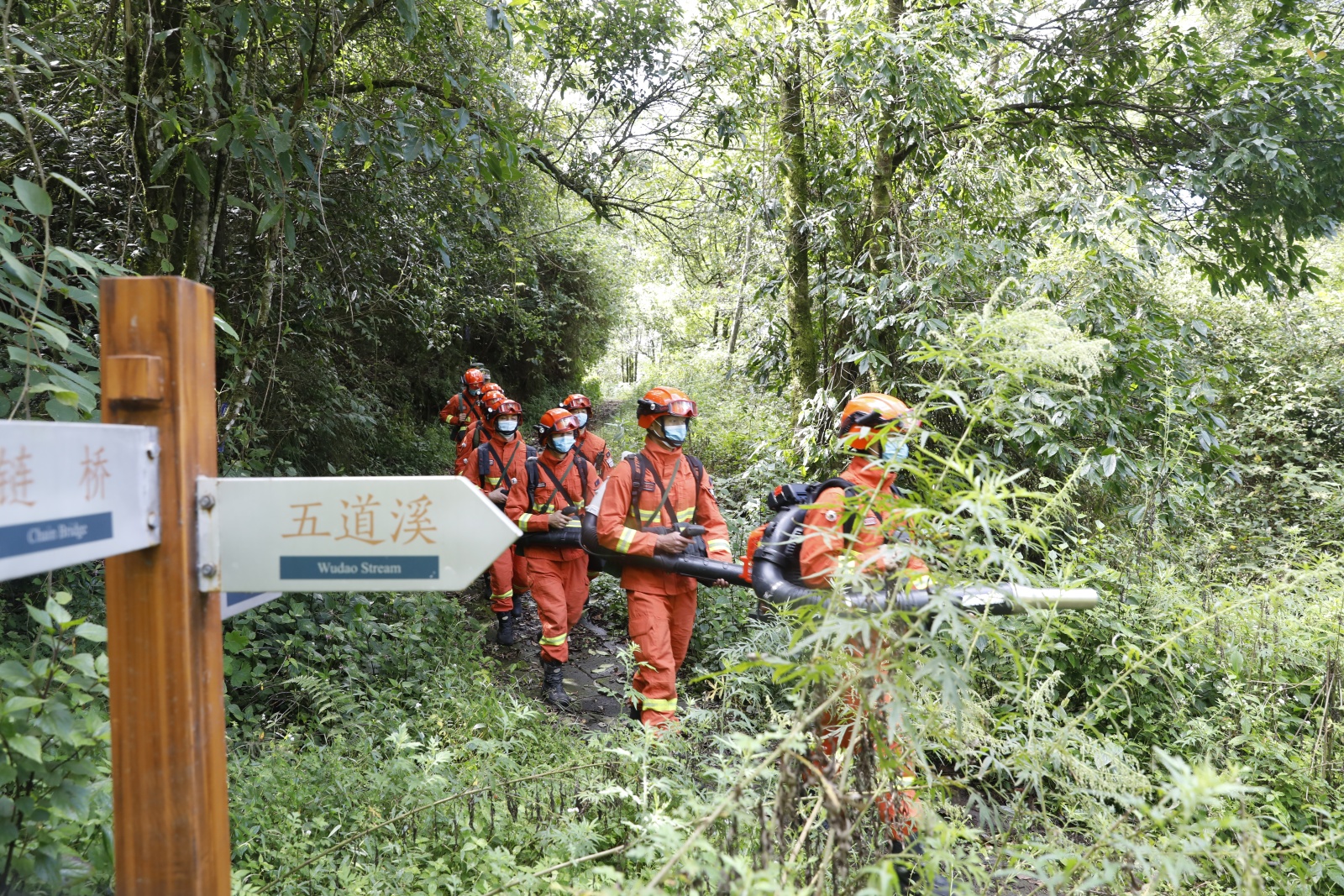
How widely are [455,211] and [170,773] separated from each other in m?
5.96

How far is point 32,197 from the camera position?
1.93m

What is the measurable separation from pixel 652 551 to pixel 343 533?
127 inches

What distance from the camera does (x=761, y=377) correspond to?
345 inches

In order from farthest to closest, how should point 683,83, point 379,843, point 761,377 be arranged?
1. point 761,377
2. point 683,83
3. point 379,843

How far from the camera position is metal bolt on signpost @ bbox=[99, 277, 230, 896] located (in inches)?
52.9

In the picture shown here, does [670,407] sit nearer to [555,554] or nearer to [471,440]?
[555,554]

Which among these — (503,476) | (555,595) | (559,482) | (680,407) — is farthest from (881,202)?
(555,595)

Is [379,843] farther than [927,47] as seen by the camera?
No

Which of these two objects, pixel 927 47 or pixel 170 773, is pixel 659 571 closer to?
pixel 170 773

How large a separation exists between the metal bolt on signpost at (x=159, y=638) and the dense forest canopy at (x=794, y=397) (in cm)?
36

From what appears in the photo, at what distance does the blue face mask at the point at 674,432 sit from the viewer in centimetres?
483

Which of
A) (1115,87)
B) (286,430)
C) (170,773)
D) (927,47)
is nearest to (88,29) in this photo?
(286,430)

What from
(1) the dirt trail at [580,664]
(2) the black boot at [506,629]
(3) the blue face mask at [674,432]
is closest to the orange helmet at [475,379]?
(1) the dirt trail at [580,664]

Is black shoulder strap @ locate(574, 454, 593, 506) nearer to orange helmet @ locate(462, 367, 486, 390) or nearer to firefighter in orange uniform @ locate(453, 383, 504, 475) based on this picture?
firefighter in orange uniform @ locate(453, 383, 504, 475)
